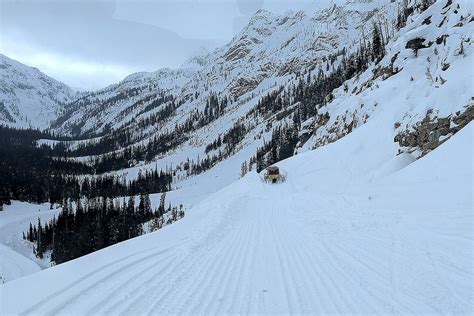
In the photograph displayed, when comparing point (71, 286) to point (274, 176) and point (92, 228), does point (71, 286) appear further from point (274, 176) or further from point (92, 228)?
point (92, 228)

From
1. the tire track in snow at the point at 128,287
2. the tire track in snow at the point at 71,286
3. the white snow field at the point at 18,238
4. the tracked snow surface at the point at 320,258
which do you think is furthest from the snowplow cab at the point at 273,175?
the white snow field at the point at 18,238

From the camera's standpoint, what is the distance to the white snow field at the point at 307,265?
5.92 metres

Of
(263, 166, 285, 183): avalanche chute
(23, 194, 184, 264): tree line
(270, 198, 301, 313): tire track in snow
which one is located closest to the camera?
(270, 198, 301, 313): tire track in snow

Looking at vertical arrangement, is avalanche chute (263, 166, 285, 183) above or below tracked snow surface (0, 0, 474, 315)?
above

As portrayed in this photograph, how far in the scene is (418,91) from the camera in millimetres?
26828

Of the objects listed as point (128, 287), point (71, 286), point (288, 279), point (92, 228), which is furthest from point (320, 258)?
point (92, 228)

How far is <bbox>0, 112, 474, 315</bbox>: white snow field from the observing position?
592 centimetres

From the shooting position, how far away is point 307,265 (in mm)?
8117

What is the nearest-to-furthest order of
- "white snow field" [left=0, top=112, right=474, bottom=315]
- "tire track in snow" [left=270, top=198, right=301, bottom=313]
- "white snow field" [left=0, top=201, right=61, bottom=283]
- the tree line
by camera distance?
"white snow field" [left=0, top=112, right=474, bottom=315]
"tire track in snow" [left=270, top=198, right=301, bottom=313]
"white snow field" [left=0, top=201, right=61, bottom=283]
the tree line

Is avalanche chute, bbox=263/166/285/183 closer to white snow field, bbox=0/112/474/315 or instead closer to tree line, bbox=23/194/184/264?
white snow field, bbox=0/112/474/315

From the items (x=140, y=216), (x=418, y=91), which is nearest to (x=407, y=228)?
(x=418, y=91)

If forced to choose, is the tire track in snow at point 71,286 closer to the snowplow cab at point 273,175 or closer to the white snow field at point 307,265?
the white snow field at point 307,265

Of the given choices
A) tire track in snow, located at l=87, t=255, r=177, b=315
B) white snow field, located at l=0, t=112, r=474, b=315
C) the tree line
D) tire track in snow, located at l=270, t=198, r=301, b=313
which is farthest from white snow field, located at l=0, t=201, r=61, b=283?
tire track in snow, located at l=270, t=198, r=301, b=313

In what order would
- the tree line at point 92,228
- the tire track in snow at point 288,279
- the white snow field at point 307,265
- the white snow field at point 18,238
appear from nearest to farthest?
the white snow field at point 307,265, the tire track in snow at point 288,279, the white snow field at point 18,238, the tree line at point 92,228
